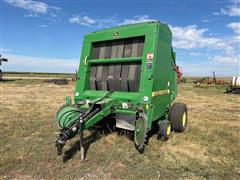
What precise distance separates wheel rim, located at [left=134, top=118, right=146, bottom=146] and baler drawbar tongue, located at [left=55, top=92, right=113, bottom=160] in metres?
0.70

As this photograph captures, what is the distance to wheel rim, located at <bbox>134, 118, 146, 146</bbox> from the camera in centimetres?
440

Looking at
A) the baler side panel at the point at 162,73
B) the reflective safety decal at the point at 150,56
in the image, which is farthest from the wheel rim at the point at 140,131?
the reflective safety decal at the point at 150,56

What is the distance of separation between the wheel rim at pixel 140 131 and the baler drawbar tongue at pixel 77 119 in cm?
70

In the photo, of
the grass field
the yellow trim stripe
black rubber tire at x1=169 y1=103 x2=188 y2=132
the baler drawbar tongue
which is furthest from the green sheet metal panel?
the grass field

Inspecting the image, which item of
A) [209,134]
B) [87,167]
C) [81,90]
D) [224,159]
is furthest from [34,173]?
[209,134]

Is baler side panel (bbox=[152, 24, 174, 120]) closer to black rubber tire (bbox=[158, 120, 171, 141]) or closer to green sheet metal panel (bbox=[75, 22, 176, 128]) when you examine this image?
green sheet metal panel (bbox=[75, 22, 176, 128])

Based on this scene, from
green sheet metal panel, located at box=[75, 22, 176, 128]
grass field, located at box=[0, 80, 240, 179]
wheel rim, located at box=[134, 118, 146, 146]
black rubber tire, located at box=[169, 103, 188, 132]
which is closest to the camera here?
grass field, located at box=[0, 80, 240, 179]

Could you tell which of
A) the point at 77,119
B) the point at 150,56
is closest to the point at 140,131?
the point at 77,119

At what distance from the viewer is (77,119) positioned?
4.23m

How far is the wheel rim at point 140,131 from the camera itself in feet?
14.4

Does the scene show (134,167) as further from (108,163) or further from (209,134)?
(209,134)

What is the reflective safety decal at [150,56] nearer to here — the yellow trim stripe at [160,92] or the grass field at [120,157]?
the yellow trim stripe at [160,92]

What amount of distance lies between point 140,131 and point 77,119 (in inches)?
47.9

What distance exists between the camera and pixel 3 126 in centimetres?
663
